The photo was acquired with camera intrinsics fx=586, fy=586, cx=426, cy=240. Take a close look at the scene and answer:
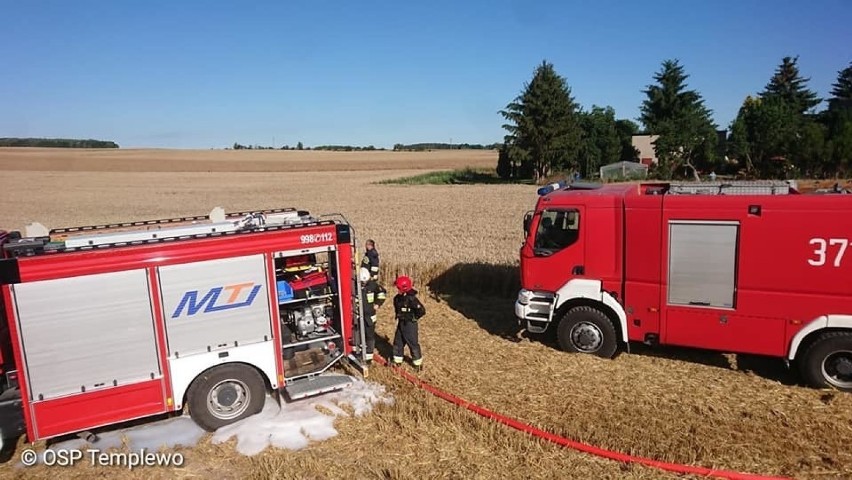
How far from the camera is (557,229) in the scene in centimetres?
1062

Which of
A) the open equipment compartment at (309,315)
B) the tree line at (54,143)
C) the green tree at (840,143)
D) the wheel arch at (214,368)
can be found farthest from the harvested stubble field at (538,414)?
the tree line at (54,143)

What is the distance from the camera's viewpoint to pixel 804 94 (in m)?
81.4

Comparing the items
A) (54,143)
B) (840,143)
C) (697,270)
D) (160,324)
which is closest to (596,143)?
(840,143)

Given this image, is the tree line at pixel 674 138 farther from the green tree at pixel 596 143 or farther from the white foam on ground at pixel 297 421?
the white foam on ground at pixel 297 421

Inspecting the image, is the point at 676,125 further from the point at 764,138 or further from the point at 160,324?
the point at 160,324

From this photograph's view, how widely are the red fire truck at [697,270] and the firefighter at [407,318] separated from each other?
231 centimetres

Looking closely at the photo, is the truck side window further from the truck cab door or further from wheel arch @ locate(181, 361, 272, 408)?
wheel arch @ locate(181, 361, 272, 408)

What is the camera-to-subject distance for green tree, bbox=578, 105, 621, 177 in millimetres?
61094

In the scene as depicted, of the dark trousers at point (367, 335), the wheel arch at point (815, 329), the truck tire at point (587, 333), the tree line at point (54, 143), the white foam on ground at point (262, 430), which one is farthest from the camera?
the tree line at point (54, 143)

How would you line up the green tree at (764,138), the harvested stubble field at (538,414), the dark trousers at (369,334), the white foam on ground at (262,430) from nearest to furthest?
the harvested stubble field at (538,414)
the white foam on ground at (262,430)
the dark trousers at (369,334)
the green tree at (764,138)

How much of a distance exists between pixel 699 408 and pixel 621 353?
98.5 inches

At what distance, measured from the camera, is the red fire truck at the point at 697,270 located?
28.0 feet

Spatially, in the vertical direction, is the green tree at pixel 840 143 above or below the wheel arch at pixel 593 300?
above

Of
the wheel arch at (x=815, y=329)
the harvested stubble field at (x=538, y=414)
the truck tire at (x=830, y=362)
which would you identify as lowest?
the harvested stubble field at (x=538, y=414)
